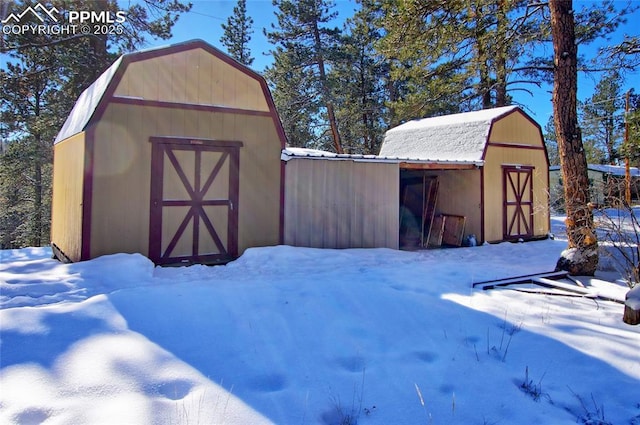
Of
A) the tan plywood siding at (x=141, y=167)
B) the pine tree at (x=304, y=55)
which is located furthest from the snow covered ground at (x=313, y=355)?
the pine tree at (x=304, y=55)

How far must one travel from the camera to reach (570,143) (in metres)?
6.19

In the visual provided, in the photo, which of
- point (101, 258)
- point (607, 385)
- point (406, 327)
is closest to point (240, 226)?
point (101, 258)

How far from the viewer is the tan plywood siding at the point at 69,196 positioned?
6341 mm

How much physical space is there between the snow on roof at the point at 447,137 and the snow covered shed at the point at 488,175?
0.02 metres

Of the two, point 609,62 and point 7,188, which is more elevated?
point 609,62

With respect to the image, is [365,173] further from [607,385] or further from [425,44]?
[607,385]

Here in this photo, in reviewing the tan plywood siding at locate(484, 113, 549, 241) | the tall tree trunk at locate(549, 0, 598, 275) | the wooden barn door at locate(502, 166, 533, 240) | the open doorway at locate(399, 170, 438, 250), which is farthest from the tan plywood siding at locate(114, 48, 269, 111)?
the wooden barn door at locate(502, 166, 533, 240)

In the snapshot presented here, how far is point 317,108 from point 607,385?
1595cm

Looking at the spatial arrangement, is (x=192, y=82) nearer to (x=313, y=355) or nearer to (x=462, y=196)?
(x=313, y=355)

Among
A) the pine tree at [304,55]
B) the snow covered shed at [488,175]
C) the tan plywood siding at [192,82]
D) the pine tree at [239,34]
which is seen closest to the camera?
the tan plywood siding at [192,82]

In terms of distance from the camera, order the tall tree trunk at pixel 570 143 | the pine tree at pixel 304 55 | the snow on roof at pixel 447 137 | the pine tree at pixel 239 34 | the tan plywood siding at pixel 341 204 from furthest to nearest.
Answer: the pine tree at pixel 239 34 → the pine tree at pixel 304 55 → the snow on roof at pixel 447 137 → the tan plywood siding at pixel 341 204 → the tall tree trunk at pixel 570 143

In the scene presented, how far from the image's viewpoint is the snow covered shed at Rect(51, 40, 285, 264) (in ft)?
20.5

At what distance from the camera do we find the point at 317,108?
686 inches

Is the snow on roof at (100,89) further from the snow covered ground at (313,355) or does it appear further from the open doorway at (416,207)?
the open doorway at (416,207)
